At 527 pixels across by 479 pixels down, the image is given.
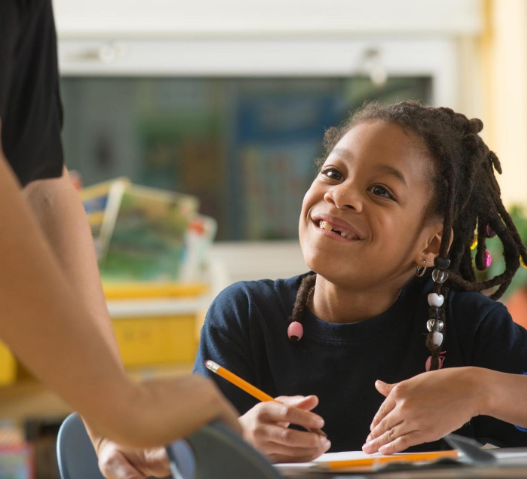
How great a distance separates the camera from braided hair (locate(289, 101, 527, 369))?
1112mm

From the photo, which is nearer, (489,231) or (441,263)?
(441,263)

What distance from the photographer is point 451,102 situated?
3.25 metres

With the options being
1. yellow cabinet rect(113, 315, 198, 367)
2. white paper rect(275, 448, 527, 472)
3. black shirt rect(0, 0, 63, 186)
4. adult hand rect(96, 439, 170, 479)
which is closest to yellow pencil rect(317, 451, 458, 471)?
white paper rect(275, 448, 527, 472)

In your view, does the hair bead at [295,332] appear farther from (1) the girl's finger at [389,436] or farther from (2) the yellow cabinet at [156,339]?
(2) the yellow cabinet at [156,339]

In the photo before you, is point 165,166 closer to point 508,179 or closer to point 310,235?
point 508,179

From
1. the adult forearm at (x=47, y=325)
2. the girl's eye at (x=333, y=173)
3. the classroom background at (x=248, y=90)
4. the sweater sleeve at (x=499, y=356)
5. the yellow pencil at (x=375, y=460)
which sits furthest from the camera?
the classroom background at (x=248, y=90)

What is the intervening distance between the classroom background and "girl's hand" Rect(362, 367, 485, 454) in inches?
82.0

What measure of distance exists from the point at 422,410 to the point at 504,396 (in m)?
0.13

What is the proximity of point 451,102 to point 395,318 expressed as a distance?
235 centimetres

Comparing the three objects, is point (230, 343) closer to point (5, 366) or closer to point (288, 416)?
point (288, 416)

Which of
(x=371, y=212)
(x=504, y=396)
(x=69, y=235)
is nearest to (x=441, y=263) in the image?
(x=371, y=212)

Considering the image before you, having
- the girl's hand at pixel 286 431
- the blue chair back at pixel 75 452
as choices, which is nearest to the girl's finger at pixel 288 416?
the girl's hand at pixel 286 431

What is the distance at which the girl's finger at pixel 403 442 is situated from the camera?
814 mm

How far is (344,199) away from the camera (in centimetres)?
105
